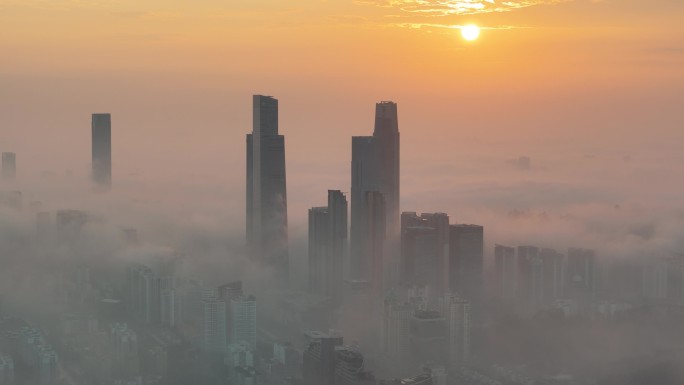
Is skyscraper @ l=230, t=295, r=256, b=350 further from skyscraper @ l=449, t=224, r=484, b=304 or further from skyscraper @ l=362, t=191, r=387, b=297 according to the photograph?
skyscraper @ l=449, t=224, r=484, b=304

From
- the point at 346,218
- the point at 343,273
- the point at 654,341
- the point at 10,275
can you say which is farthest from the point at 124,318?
the point at 654,341

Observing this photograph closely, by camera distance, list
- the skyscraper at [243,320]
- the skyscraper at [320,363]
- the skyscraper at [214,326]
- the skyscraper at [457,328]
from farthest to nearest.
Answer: the skyscraper at [457,328], the skyscraper at [243,320], the skyscraper at [214,326], the skyscraper at [320,363]

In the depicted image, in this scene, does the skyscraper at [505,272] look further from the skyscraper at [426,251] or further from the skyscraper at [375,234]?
the skyscraper at [375,234]

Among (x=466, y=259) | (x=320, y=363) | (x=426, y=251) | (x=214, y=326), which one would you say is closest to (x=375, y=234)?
(x=426, y=251)

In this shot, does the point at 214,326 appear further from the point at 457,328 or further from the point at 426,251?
the point at 426,251

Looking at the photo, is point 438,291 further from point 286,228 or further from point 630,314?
point 286,228

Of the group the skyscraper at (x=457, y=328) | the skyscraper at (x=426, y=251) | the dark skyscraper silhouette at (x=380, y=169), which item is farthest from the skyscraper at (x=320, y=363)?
the dark skyscraper silhouette at (x=380, y=169)
